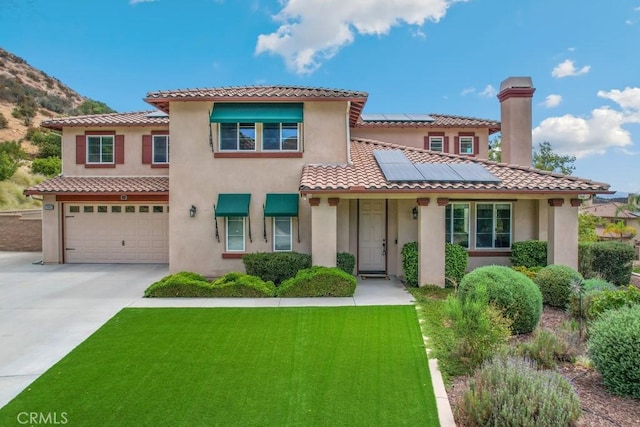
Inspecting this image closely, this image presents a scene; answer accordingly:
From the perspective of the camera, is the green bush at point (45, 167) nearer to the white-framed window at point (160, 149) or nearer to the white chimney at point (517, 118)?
the white-framed window at point (160, 149)

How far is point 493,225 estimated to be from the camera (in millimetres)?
14609

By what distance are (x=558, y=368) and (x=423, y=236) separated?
625 centimetres

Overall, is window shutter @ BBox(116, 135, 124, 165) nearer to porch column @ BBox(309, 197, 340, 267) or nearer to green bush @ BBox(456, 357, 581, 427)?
porch column @ BBox(309, 197, 340, 267)

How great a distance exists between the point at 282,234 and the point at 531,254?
914 centimetres

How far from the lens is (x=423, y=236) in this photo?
1255 cm

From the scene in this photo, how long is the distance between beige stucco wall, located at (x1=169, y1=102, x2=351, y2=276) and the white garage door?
14.2 feet

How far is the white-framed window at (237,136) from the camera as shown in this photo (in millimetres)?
14281

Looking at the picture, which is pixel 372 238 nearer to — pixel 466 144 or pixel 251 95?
pixel 251 95

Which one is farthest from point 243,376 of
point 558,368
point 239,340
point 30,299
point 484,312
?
point 30,299

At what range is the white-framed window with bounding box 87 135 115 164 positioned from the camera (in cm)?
1853

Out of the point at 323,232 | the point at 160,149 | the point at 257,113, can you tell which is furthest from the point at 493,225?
the point at 160,149

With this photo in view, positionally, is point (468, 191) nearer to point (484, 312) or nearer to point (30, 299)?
point (484, 312)

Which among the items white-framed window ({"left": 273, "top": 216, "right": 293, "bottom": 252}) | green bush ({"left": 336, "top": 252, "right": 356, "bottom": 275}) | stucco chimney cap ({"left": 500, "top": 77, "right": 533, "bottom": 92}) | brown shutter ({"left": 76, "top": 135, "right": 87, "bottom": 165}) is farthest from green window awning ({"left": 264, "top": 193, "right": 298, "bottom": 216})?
brown shutter ({"left": 76, "top": 135, "right": 87, "bottom": 165})

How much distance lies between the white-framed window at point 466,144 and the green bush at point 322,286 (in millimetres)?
12617
